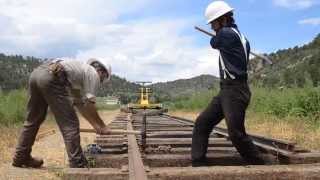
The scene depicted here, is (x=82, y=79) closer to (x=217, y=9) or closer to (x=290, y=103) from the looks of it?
(x=217, y=9)

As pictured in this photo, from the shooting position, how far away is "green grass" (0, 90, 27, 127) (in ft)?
54.8

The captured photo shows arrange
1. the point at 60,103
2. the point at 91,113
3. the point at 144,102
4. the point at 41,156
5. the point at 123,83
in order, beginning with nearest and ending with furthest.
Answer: the point at 91,113 < the point at 60,103 < the point at 41,156 < the point at 144,102 < the point at 123,83

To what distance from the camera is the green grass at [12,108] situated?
1670 centimetres

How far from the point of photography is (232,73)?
516 cm

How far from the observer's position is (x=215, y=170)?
4.50 meters

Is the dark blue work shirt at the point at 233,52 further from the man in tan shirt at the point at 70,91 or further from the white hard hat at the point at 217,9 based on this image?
the man in tan shirt at the point at 70,91

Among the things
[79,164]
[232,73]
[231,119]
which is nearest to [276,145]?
[231,119]

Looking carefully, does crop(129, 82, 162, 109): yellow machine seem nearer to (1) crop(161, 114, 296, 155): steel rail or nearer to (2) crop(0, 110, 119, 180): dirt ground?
(2) crop(0, 110, 119, 180): dirt ground

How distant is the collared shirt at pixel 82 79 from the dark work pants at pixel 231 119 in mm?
1068

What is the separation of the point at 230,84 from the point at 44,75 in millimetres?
1897

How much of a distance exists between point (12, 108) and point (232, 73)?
1342 centimetres

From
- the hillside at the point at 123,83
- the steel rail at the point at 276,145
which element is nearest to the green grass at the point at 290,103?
the steel rail at the point at 276,145

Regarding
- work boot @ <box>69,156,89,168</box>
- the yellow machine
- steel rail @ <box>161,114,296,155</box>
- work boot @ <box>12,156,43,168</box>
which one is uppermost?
the yellow machine

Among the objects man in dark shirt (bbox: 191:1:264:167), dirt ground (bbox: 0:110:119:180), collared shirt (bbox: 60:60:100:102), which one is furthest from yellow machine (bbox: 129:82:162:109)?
man in dark shirt (bbox: 191:1:264:167)
